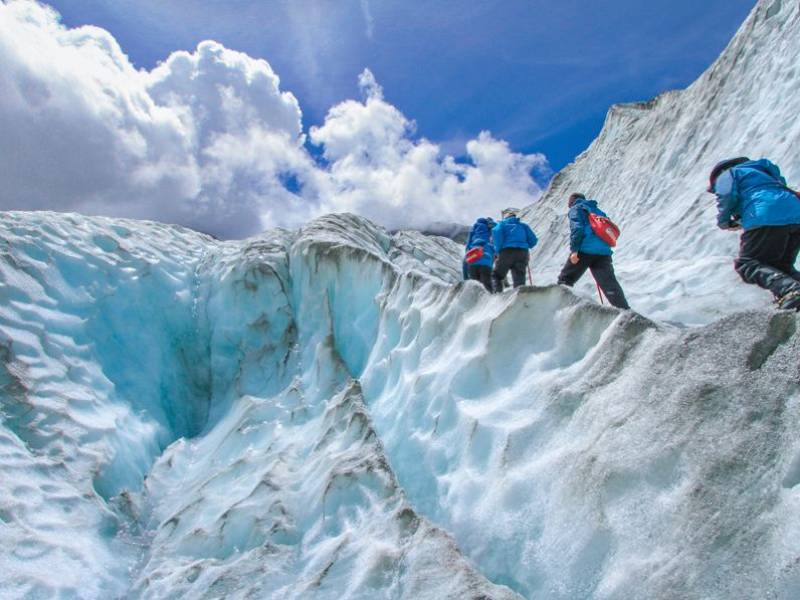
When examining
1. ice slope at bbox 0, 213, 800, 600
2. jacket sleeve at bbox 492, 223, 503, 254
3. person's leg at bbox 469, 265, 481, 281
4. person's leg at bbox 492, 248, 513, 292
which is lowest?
ice slope at bbox 0, 213, 800, 600

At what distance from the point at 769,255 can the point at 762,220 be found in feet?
0.95

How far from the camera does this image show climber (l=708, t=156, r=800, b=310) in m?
4.11

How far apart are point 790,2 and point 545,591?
12335mm

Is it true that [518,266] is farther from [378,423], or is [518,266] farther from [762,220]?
[378,423]

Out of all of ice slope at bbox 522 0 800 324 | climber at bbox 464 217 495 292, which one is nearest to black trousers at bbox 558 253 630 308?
ice slope at bbox 522 0 800 324

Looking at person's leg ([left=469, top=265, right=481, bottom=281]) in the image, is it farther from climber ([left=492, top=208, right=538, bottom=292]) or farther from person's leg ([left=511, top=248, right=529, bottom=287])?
person's leg ([left=511, top=248, right=529, bottom=287])

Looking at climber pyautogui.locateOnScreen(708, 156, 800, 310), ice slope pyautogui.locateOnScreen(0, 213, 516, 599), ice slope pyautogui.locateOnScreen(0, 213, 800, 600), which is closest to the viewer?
ice slope pyautogui.locateOnScreen(0, 213, 800, 600)

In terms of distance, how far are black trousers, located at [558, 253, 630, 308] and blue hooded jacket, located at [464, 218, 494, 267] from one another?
186 cm

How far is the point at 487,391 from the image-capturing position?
3689mm

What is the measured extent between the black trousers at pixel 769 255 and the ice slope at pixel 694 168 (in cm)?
126

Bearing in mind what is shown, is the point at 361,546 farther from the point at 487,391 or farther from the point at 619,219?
the point at 619,219

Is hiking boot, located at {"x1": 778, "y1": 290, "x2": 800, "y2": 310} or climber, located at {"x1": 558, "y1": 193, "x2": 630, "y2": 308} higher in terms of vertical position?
climber, located at {"x1": 558, "y1": 193, "x2": 630, "y2": 308}

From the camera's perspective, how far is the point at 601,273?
5.56 m

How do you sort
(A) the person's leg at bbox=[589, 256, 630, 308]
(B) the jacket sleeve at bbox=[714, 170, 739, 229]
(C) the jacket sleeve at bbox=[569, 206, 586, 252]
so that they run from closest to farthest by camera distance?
(B) the jacket sleeve at bbox=[714, 170, 739, 229]
(A) the person's leg at bbox=[589, 256, 630, 308]
(C) the jacket sleeve at bbox=[569, 206, 586, 252]
